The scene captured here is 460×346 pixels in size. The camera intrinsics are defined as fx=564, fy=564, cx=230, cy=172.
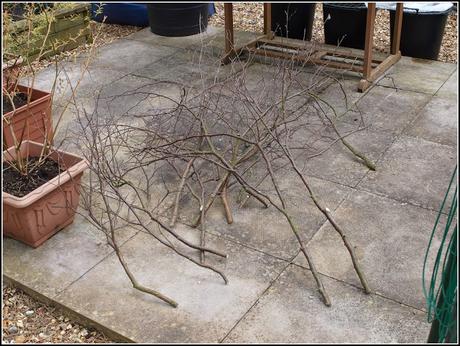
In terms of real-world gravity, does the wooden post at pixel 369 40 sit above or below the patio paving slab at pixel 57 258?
above

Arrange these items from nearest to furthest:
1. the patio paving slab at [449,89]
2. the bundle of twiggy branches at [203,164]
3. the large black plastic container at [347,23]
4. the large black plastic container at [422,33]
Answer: the bundle of twiggy branches at [203,164], the patio paving slab at [449,89], the large black plastic container at [422,33], the large black plastic container at [347,23]

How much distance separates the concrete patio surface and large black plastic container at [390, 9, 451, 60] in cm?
151

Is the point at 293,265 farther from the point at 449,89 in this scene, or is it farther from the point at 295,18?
the point at 295,18

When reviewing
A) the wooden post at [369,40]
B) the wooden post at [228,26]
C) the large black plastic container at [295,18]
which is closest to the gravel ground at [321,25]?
the large black plastic container at [295,18]

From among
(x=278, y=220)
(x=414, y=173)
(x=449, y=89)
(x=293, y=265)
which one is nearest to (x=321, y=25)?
(x=449, y=89)

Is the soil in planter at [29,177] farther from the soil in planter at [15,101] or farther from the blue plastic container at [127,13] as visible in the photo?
the blue plastic container at [127,13]

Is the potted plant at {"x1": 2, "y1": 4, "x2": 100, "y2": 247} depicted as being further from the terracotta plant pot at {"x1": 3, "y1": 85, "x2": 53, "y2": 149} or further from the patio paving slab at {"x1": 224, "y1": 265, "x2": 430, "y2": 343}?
the patio paving slab at {"x1": 224, "y1": 265, "x2": 430, "y2": 343}

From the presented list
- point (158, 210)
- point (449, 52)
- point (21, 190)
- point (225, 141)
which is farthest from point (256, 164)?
point (449, 52)

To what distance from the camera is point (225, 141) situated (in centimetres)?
421

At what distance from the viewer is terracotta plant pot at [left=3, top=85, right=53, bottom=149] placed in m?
3.78

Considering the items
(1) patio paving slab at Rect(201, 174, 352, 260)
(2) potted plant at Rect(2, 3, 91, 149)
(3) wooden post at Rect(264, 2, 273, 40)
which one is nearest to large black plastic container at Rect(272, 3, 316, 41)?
(3) wooden post at Rect(264, 2, 273, 40)

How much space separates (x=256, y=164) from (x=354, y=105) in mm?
1302

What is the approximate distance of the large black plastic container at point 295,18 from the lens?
6.17 metres

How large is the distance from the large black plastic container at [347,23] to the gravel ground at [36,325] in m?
3.93
